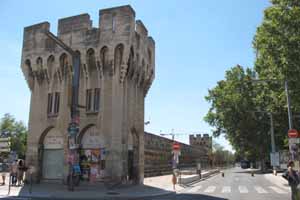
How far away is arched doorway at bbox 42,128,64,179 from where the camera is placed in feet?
79.0

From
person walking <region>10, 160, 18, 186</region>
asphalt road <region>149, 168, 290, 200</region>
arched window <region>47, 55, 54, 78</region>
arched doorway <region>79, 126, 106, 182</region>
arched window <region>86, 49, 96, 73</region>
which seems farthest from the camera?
arched window <region>47, 55, 54, 78</region>

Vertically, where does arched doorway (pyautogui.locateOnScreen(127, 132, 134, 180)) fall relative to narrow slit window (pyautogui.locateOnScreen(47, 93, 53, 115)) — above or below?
below

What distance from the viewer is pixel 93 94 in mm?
23844

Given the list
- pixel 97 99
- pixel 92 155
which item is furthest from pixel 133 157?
pixel 97 99

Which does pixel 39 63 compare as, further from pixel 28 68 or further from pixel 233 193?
pixel 233 193

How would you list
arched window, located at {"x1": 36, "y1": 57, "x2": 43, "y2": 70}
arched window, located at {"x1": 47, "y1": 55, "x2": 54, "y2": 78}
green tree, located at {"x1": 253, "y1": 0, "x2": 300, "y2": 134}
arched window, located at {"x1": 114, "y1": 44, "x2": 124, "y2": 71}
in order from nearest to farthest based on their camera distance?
1. green tree, located at {"x1": 253, "y1": 0, "x2": 300, "y2": 134}
2. arched window, located at {"x1": 114, "y1": 44, "x2": 124, "y2": 71}
3. arched window, located at {"x1": 47, "y1": 55, "x2": 54, "y2": 78}
4. arched window, located at {"x1": 36, "y1": 57, "x2": 43, "y2": 70}

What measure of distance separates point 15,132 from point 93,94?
52237 millimetres

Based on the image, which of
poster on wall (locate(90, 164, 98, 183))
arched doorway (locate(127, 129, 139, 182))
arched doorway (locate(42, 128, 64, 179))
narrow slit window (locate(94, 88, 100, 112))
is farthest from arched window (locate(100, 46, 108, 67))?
poster on wall (locate(90, 164, 98, 183))

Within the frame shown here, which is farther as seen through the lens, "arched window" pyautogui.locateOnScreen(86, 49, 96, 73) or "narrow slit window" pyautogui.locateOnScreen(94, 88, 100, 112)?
"arched window" pyautogui.locateOnScreen(86, 49, 96, 73)

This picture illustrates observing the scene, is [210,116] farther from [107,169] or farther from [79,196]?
[79,196]

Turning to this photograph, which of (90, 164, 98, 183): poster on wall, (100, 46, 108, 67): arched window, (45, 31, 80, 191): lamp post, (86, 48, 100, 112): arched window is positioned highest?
(100, 46, 108, 67): arched window

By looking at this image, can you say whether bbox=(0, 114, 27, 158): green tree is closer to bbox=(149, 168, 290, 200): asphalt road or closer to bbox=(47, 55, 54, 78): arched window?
bbox=(47, 55, 54, 78): arched window

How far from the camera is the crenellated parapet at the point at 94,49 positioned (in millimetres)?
23109

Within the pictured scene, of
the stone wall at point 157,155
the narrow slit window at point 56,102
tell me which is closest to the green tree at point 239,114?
the stone wall at point 157,155
